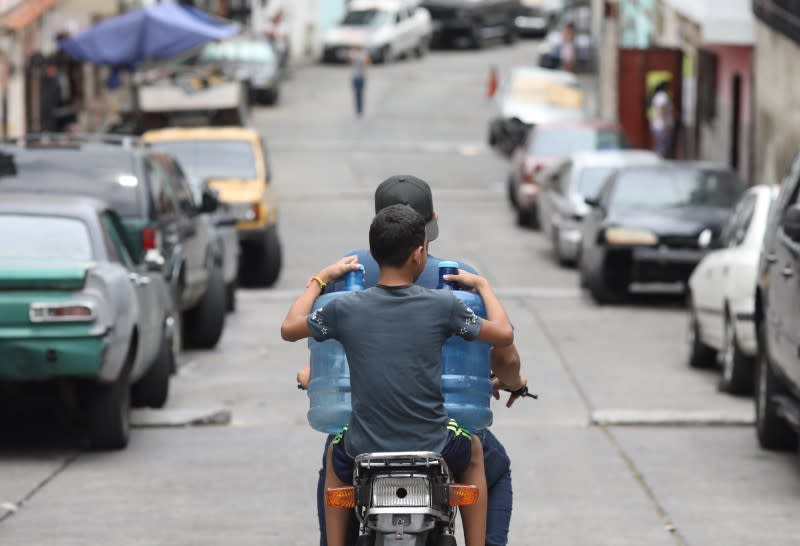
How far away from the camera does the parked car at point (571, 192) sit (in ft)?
77.9

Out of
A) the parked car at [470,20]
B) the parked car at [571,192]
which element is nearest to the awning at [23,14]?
the parked car at [571,192]

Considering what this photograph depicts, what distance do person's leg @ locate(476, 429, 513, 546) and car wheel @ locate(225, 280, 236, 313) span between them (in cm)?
1246

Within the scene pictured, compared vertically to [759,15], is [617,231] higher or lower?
lower

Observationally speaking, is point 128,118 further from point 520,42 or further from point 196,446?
point 520,42

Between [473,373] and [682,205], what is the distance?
1447cm

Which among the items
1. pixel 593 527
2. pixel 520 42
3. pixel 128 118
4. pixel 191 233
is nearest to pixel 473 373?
pixel 593 527

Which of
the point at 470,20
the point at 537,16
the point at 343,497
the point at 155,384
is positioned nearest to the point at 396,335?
the point at 343,497

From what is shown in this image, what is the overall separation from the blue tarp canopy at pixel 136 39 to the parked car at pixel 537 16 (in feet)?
101

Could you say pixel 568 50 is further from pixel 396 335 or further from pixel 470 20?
pixel 396 335

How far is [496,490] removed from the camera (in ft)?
21.6

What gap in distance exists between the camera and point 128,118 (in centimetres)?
3441

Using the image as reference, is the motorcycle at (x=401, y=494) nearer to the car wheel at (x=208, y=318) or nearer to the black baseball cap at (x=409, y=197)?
the black baseball cap at (x=409, y=197)

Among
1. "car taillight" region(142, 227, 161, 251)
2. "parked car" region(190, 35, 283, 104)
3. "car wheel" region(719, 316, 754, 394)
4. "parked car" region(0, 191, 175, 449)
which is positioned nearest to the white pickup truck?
"parked car" region(190, 35, 283, 104)

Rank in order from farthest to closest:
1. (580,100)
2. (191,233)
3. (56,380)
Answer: (580,100) < (191,233) < (56,380)
